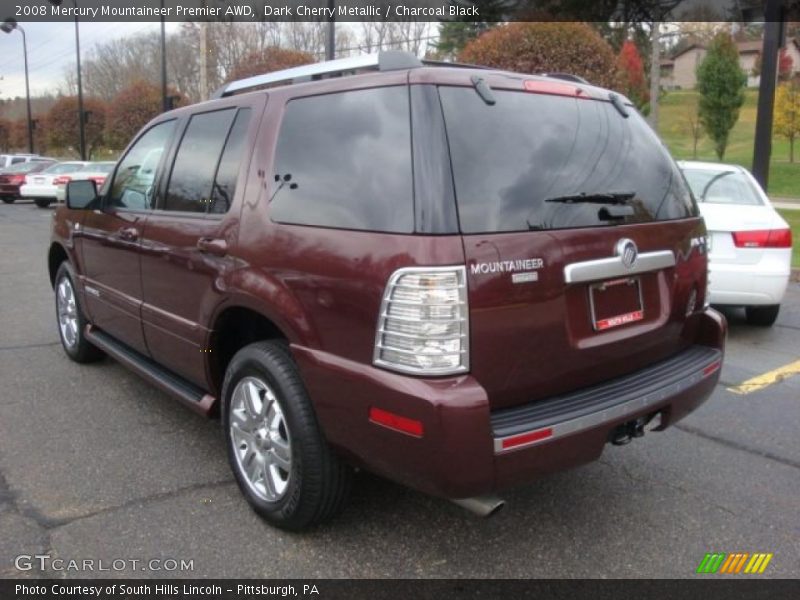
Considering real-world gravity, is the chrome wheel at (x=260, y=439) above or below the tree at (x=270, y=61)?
below

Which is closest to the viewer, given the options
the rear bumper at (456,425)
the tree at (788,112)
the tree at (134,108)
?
the rear bumper at (456,425)

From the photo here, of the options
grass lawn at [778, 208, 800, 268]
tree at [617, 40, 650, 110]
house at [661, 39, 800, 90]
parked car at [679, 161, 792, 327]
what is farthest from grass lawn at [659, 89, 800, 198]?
parked car at [679, 161, 792, 327]

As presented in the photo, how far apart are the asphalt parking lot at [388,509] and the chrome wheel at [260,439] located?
19cm

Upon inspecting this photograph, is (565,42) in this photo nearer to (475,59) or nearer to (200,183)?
(475,59)

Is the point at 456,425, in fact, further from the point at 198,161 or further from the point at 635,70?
the point at 635,70

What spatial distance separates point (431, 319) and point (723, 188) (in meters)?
5.56

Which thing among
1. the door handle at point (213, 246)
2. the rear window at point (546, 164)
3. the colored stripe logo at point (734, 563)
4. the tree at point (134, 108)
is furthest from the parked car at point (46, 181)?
the colored stripe logo at point (734, 563)

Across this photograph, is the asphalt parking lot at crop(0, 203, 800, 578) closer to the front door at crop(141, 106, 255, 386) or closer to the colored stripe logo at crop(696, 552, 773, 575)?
the colored stripe logo at crop(696, 552, 773, 575)

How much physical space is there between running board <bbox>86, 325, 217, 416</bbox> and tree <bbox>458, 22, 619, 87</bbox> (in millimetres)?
11104

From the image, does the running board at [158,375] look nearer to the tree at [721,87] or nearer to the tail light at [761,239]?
the tail light at [761,239]

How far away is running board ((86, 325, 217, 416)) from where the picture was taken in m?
3.55

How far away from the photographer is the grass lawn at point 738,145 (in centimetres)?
3081

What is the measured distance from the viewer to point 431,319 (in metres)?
2.38
